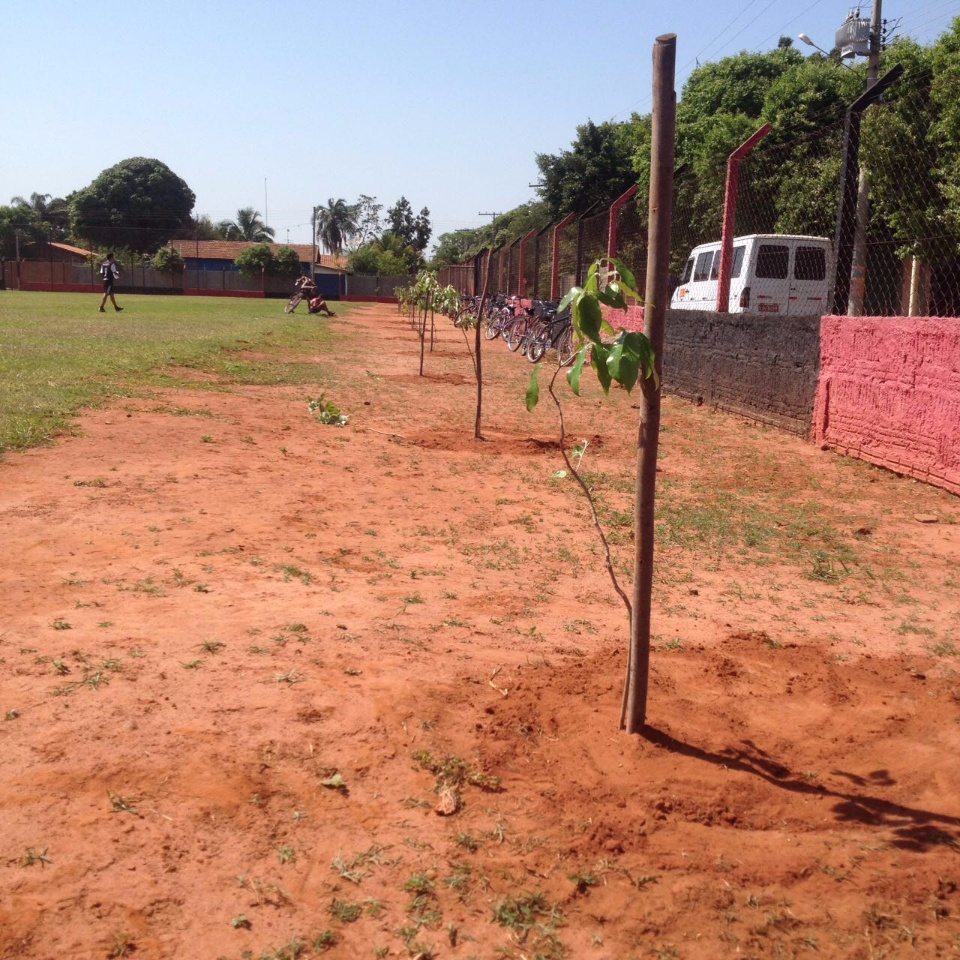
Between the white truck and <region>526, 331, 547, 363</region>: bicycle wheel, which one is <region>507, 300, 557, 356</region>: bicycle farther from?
the white truck

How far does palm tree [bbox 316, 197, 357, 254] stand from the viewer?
90188 mm

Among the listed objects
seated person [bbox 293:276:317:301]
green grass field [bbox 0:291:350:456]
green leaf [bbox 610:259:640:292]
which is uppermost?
seated person [bbox 293:276:317:301]

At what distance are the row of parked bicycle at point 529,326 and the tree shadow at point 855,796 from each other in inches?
456

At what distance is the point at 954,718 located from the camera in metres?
3.46

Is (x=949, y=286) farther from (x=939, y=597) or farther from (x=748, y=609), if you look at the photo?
(x=748, y=609)

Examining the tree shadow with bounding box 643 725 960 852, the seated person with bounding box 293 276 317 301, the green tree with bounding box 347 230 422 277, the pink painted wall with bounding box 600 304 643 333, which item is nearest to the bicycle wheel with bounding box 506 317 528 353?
the pink painted wall with bounding box 600 304 643 333

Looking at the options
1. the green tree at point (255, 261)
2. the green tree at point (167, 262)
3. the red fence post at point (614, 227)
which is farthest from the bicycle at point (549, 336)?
the green tree at point (167, 262)

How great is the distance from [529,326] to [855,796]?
60.0ft

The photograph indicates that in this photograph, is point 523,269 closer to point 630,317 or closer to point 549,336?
point 549,336

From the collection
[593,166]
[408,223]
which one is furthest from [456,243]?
[593,166]

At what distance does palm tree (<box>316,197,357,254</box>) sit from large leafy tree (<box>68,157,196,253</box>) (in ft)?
63.2

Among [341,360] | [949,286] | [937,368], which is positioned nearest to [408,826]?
[937,368]

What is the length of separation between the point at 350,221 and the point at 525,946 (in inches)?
3649

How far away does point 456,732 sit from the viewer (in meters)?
3.21
